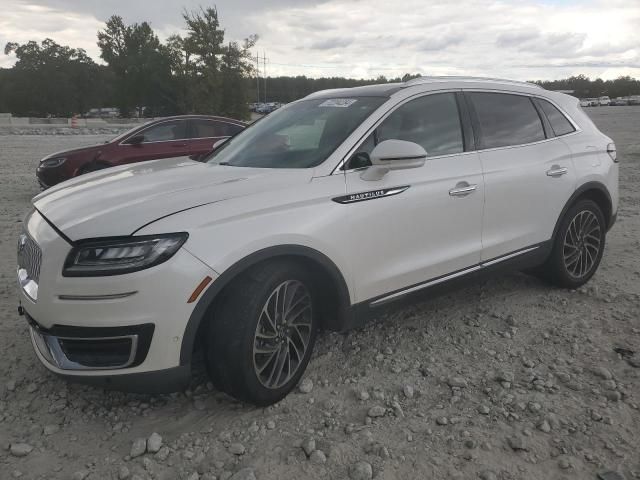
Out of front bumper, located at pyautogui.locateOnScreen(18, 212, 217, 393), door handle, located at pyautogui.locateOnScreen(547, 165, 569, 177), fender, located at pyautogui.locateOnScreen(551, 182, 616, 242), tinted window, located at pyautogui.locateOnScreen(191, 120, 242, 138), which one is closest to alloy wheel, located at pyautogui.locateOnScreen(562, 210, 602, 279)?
fender, located at pyautogui.locateOnScreen(551, 182, 616, 242)

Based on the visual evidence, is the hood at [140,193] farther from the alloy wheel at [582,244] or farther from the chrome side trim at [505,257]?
the alloy wheel at [582,244]

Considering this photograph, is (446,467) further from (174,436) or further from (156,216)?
(156,216)

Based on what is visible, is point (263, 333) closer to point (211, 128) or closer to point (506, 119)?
point (506, 119)

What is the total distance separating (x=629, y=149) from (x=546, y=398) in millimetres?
16890

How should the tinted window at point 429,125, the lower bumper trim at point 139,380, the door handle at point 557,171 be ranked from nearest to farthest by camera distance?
the lower bumper trim at point 139,380, the tinted window at point 429,125, the door handle at point 557,171

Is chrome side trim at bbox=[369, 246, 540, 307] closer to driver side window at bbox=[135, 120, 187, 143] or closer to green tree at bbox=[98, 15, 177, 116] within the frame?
driver side window at bbox=[135, 120, 187, 143]

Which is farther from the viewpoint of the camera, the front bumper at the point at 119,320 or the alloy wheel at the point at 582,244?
the alloy wheel at the point at 582,244

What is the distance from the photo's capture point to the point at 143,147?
10.2 meters

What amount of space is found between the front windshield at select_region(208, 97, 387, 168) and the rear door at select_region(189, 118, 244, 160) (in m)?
6.54

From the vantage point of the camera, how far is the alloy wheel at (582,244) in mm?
4781

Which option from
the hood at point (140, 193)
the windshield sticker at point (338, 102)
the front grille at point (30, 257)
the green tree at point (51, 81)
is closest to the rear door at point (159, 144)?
the hood at point (140, 193)

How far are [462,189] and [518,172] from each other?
70 centimetres

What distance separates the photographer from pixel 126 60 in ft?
229

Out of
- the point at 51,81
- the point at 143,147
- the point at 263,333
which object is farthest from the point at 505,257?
the point at 51,81
